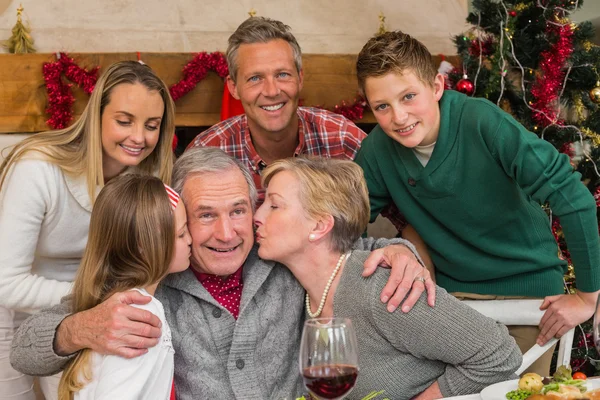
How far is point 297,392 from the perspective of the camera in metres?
1.85

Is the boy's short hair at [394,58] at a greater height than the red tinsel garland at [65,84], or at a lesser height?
lesser

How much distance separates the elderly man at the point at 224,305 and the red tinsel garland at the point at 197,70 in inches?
73.6

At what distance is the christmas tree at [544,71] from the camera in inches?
134

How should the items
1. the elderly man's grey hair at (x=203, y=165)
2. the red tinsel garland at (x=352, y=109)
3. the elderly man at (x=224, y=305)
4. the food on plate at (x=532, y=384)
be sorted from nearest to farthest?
1. the food on plate at (x=532, y=384)
2. the elderly man at (x=224, y=305)
3. the elderly man's grey hair at (x=203, y=165)
4. the red tinsel garland at (x=352, y=109)

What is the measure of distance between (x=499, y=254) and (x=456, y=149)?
1.22ft

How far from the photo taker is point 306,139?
279 centimetres

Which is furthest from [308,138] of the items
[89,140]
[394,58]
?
[89,140]

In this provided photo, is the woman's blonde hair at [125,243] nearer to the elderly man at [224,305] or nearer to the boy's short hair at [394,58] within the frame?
the elderly man at [224,305]

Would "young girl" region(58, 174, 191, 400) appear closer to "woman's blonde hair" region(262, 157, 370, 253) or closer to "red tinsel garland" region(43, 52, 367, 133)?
"woman's blonde hair" region(262, 157, 370, 253)

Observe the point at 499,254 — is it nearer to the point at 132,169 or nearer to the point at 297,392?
the point at 297,392

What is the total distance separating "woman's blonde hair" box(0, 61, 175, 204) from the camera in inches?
84.8

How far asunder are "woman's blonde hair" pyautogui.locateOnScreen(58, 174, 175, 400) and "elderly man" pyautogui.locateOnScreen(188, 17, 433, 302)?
918 mm

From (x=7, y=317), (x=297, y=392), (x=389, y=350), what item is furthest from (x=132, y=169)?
(x=389, y=350)

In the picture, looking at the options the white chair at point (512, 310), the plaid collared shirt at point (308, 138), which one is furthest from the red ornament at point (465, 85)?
the white chair at point (512, 310)
